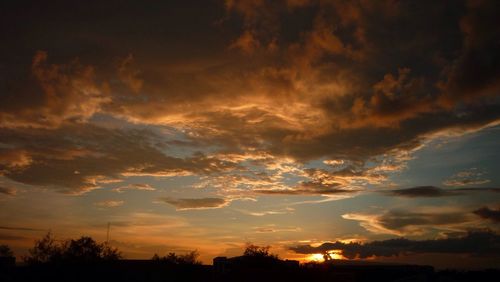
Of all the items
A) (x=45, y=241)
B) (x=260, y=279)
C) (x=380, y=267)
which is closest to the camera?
(x=260, y=279)

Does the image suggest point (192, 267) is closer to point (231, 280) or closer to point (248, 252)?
point (231, 280)

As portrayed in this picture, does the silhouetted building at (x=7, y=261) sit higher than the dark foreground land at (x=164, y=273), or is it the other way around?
the silhouetted building at (x=7, y=261)

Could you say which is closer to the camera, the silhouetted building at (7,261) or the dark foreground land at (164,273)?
the dark foreground land at (164,273)

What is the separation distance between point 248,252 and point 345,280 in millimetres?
39063

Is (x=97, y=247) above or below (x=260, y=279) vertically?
above

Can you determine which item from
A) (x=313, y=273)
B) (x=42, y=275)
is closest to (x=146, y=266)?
(x=42, y=275)

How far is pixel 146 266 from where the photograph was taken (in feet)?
152

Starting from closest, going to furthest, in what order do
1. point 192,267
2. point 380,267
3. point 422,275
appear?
point 422,275 < point 192,267 < point 380,267

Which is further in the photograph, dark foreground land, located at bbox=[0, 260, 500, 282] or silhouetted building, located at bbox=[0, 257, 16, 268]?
silhouetted building, located at bbox=[0, 257, 16, 268]

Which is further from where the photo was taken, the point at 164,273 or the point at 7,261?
the point at 7,261

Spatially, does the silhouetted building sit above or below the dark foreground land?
above

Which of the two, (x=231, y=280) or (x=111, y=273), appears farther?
(x=111, y=273)

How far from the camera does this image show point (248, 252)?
8044cm

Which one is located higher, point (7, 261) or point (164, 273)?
point (7, 261)
